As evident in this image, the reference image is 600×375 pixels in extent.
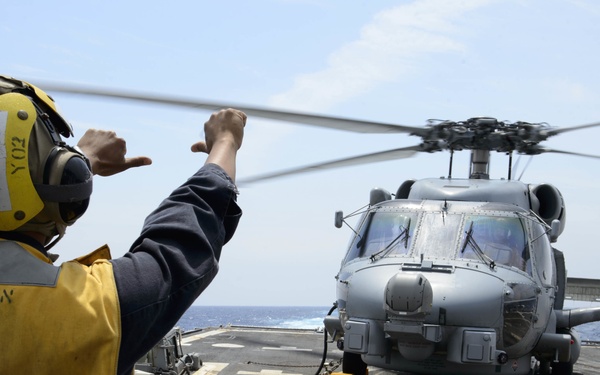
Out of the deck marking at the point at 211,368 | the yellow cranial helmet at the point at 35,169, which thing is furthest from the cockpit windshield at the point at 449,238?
the yellow cranial helmet at the point at 35,169

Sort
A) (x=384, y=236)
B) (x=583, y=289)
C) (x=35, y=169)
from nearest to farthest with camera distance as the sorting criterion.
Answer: (x=35, y=169), (x=384, y=236), (x=583, y=289)

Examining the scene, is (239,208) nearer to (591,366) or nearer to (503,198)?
(503,198)

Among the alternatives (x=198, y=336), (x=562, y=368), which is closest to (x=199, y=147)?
(x=562, y=368)

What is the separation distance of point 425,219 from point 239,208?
24.7ft

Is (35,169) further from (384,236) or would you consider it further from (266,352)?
(266,352)

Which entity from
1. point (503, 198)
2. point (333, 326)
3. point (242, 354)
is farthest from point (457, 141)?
point (242, 354)

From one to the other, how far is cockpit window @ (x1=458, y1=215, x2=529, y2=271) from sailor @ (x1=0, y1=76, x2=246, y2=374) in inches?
281

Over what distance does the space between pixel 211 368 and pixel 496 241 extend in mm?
4730

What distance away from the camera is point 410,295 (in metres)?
7.42

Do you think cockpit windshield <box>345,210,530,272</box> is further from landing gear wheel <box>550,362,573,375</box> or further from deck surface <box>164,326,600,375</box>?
deck surface <box>164,326,600,375</box>

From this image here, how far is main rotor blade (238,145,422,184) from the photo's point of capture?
10.0 meters

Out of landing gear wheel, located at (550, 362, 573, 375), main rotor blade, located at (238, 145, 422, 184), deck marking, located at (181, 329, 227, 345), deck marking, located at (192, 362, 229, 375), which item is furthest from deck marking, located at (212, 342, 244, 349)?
landing gear wheel, located at (550, 362, 573, 375)

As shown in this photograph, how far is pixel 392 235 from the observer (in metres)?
9.08

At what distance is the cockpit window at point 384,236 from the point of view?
886cm
